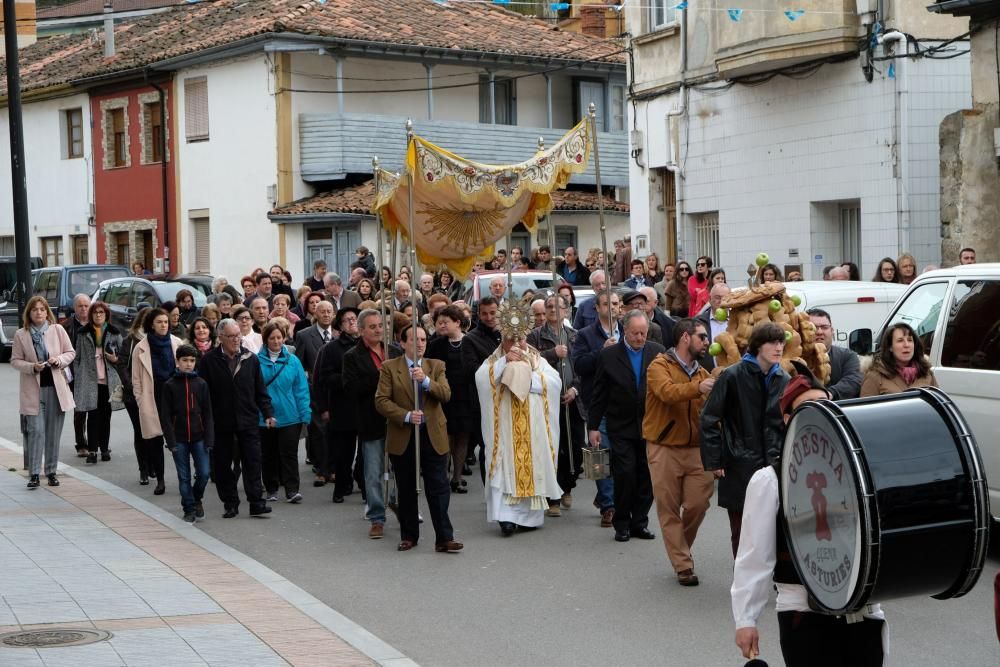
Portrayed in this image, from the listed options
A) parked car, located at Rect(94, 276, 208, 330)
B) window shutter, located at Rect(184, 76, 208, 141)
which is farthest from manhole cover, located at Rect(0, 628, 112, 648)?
window shutter, located at Rect(184, 76, 208, 141)

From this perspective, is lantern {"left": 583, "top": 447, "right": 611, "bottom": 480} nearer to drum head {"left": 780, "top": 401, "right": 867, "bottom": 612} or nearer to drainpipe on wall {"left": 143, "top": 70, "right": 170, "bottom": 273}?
drum head {"left": 780, "top": 401, "right": 867, "bottom": 612}

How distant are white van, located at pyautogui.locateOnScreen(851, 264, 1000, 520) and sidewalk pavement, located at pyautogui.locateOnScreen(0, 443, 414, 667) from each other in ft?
13.4

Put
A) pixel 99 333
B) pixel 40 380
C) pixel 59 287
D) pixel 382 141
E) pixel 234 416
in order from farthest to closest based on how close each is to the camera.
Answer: pixel 382 141 < pixel 59 287 < pixel 99 333 < pixel 40 380 < pixel 234 416

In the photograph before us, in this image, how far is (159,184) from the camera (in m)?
→ 40.0

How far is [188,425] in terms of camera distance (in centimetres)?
1227

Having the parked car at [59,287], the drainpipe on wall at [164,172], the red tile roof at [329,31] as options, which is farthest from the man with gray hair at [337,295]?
the drainpipe on wall at [164,172]

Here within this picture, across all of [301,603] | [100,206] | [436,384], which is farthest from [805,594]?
[100,206]

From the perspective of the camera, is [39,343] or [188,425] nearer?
[188,425]

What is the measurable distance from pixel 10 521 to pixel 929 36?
45.6 feet

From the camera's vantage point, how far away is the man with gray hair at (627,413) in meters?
10.8

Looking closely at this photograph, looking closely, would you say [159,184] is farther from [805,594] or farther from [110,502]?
[805,594]

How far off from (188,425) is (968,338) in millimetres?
6279

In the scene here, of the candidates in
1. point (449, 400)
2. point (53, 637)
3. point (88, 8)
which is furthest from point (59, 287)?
point (88, 8)

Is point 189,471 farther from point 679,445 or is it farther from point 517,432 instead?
point 679,445
